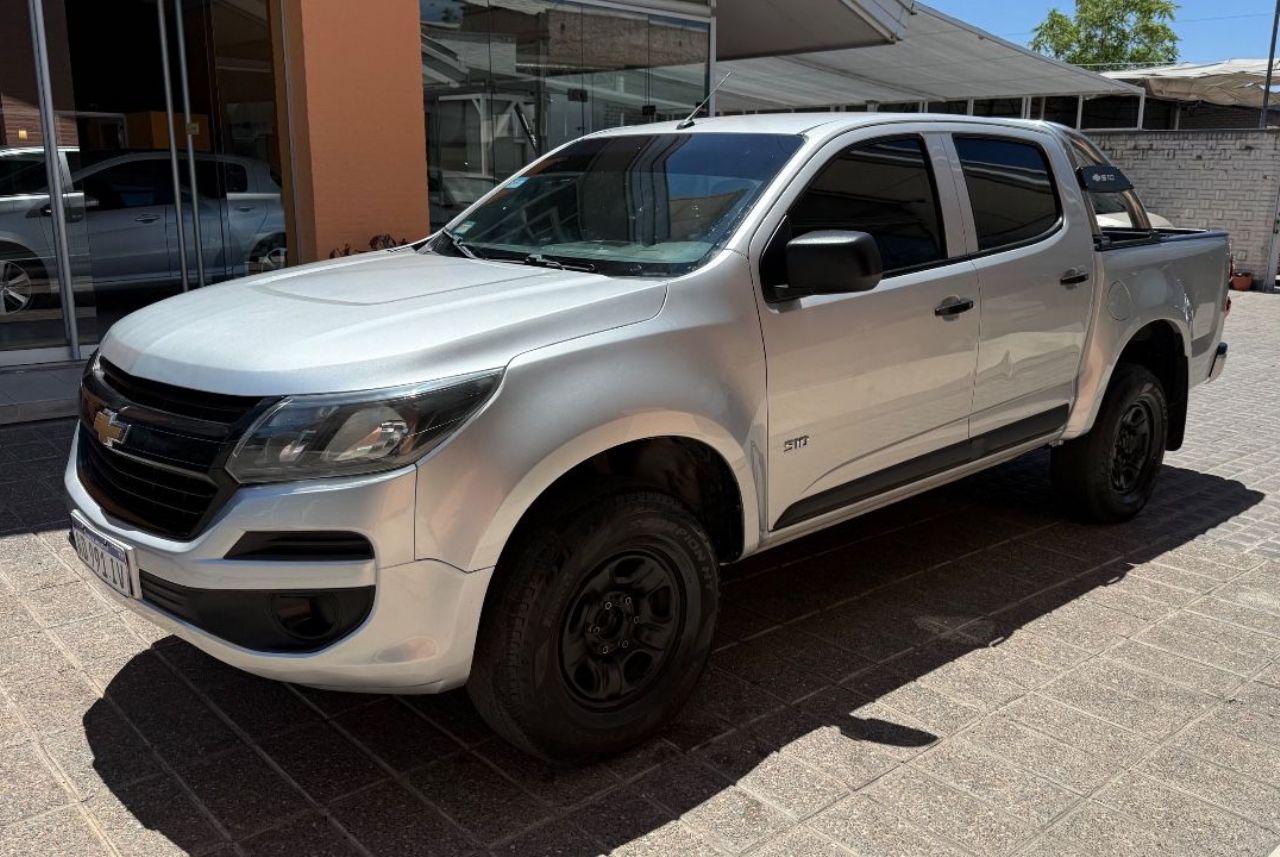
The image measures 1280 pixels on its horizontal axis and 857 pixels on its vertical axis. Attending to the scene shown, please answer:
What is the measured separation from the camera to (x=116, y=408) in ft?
9.96

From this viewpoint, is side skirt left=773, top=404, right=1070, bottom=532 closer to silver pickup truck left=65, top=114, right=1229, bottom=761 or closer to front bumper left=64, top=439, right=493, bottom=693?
silver pickup truck left=65, top=114, right=1229, bottom=761

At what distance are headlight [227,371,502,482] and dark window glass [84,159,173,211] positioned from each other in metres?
7.88

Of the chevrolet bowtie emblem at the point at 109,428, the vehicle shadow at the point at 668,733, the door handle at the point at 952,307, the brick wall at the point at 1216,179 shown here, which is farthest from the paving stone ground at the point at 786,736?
the brick wall at the point at 1216,179

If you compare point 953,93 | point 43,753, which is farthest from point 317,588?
point 953,93

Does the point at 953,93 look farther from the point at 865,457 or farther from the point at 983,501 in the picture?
the point at 865,457

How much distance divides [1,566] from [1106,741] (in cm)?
423

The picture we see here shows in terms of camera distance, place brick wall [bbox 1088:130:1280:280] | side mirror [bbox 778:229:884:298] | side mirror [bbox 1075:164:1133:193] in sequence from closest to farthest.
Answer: side mirror [bbox 778:229:884:298], side mirror [bbox 1075:164:1133:193], brick wall [bbox 1088:130:1280:280]

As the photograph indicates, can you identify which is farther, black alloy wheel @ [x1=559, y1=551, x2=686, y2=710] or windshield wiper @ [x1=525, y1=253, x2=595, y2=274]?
windshield wiper @ [x1=525, y1=253, x2=595, y2=274]

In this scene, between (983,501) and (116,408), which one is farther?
(983,501)

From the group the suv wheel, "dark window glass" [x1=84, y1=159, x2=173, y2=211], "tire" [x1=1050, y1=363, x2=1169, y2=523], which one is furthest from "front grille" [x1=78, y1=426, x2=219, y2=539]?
"dark window glass" [x1=84, y1=159, x2=173, y2=211]

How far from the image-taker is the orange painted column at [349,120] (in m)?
8.54

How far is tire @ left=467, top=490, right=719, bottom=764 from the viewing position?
112 inches

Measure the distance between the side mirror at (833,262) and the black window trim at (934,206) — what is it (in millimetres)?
104

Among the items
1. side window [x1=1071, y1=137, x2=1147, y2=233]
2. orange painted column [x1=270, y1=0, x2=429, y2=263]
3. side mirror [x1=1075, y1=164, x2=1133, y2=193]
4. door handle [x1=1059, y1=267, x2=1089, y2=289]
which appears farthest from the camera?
orange painted column [x1=270, y1=0, x2=429, y2=263]
